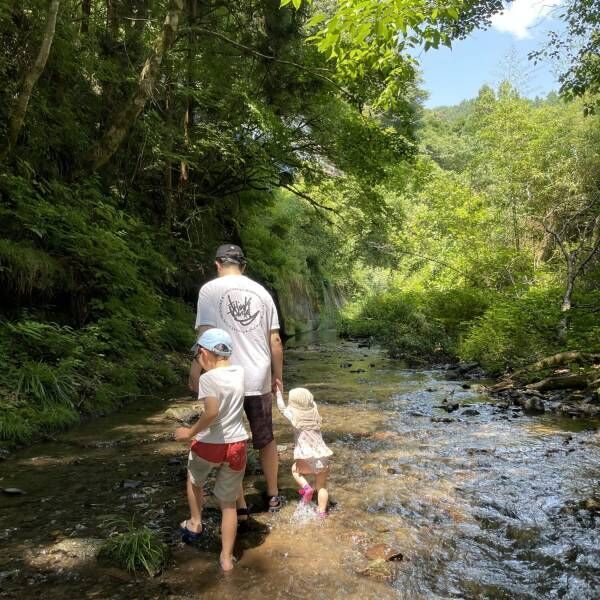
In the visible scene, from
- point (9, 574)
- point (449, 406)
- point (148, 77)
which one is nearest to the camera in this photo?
point (9, 574)

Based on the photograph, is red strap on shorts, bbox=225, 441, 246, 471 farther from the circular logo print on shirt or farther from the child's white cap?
the circular logo print on shirt

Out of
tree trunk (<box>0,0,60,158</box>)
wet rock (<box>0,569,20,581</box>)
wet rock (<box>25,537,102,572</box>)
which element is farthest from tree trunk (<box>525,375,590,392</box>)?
tree trunk (<box>0,0,60,158</box>)

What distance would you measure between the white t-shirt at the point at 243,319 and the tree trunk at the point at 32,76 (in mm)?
4630

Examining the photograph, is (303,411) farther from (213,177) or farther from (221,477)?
(213,177)

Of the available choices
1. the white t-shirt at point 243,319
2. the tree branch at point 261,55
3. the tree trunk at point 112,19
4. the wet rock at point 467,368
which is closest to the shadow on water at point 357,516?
the white t-shirt at point 243,319

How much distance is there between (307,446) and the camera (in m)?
4.04

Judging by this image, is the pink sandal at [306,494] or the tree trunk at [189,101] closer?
the pink sandal at [306,494]

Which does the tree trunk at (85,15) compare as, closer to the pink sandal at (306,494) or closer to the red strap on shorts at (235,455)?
the red strap on shorts at (235,455)

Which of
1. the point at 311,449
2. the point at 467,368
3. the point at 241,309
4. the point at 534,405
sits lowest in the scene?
the point at 534,405

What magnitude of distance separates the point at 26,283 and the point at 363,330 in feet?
62.6

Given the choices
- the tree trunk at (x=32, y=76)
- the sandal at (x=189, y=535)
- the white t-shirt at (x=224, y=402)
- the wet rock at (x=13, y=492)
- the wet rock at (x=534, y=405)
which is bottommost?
the wet rock at (x=534, y=405)

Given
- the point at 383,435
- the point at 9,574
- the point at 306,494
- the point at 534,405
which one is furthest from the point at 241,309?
the point at 534,405

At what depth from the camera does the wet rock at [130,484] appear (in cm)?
448

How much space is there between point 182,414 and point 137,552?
13.7ft
